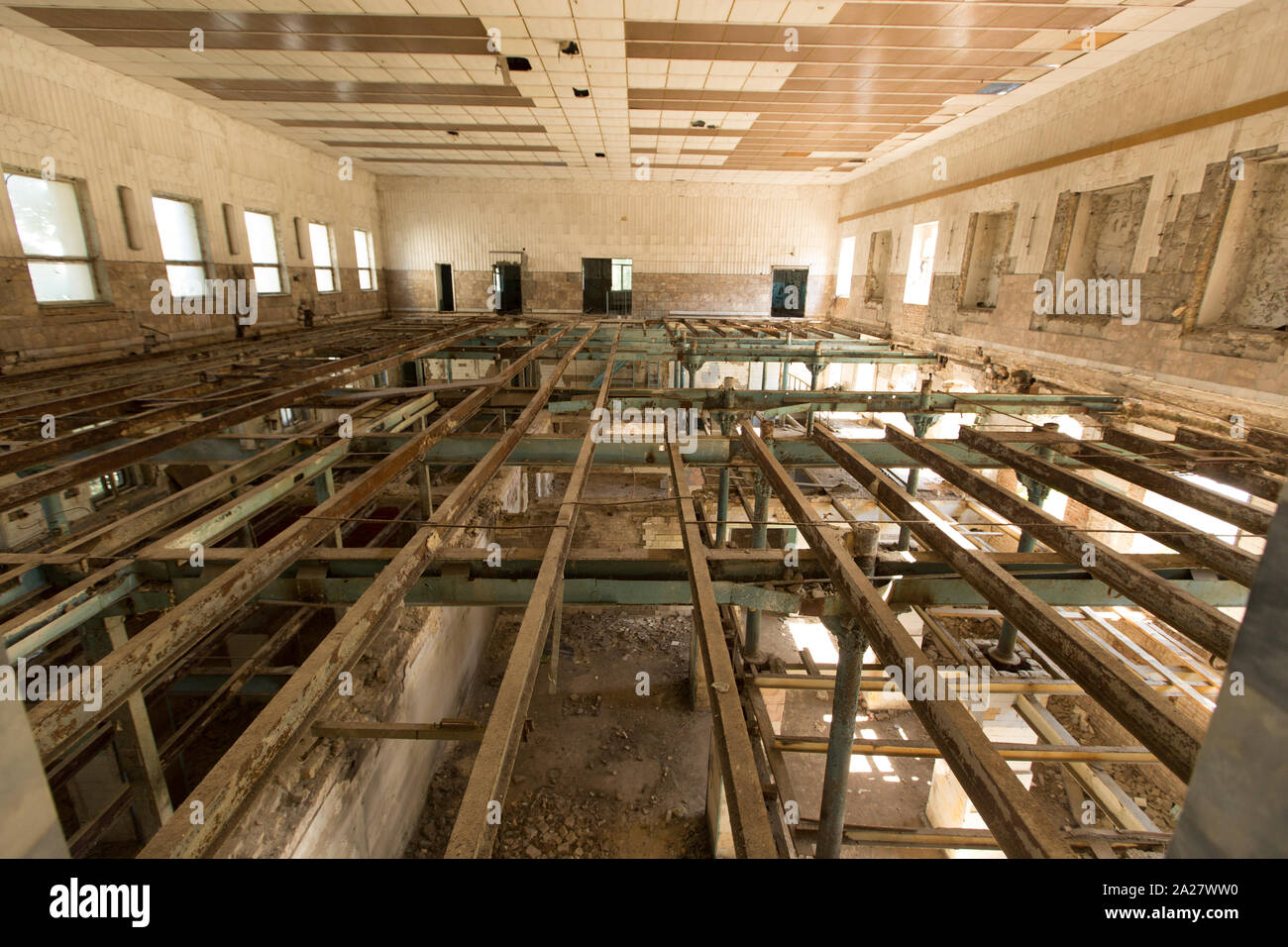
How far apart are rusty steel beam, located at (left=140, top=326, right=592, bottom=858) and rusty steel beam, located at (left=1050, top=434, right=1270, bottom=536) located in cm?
453

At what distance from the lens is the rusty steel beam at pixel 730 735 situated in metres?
1.57

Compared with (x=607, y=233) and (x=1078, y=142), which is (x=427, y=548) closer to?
(x=1078, y=142)

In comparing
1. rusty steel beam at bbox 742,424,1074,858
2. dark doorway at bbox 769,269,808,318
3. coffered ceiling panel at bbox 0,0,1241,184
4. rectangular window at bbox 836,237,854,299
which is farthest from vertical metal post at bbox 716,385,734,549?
dark doorway at bbox 769,269,808,318


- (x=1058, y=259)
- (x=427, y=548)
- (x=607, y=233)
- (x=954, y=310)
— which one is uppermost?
(x=607, y=233)

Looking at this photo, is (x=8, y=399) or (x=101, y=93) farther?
(x=101, y=93)

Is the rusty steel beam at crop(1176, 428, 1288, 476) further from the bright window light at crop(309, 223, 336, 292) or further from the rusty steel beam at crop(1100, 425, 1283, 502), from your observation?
the bright window light at crop(309, 223, 336, 292)

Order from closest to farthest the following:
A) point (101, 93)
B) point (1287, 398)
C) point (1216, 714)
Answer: point (1216, 714)
point (1287, 398)
point (101, 93)

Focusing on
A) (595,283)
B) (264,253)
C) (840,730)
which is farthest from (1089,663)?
(595,283)

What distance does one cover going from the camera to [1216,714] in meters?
0.75

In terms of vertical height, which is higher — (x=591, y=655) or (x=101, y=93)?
(x=101, y=93)

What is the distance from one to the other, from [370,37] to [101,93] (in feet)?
15.5

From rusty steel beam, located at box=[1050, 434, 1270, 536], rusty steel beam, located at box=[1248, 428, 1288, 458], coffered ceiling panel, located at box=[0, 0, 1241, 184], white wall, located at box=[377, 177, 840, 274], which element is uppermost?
coffered ceiling panel, located at box=[0, 0, 1241, 184]

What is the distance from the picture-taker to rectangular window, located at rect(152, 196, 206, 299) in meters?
10.2

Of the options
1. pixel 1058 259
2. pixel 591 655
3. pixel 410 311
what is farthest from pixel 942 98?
pixel 410 311
